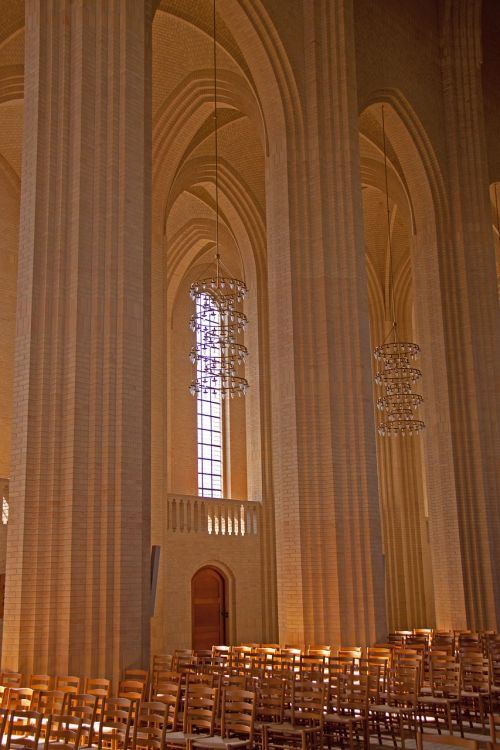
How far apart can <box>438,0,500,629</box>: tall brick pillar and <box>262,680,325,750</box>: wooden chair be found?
11247 millimetres

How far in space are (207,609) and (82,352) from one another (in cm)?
1348

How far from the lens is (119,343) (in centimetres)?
1159

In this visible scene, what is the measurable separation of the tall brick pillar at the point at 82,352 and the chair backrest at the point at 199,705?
2.15 meters

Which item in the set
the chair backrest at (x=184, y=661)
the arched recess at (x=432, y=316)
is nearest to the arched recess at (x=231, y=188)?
the arched recess at (x=432, y=316)

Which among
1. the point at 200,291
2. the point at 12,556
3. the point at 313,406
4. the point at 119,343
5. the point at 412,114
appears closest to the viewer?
the point at 12,556

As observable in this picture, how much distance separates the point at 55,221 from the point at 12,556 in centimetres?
460

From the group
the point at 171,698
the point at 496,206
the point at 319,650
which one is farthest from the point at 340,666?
the point at 496,206

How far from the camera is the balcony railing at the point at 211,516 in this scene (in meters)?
21.8

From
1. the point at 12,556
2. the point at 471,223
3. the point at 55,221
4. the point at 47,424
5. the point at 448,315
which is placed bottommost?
the point at 12,556

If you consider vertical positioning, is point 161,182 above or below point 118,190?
above

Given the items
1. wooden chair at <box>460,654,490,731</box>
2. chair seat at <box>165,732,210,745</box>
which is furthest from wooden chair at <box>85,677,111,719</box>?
wooden chair at <box>460,654,490,731</box>

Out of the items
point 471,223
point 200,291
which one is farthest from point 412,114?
point 200,291

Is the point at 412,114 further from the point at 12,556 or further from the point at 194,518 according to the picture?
the point at 12,556

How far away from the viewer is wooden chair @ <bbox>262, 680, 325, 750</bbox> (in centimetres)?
784
